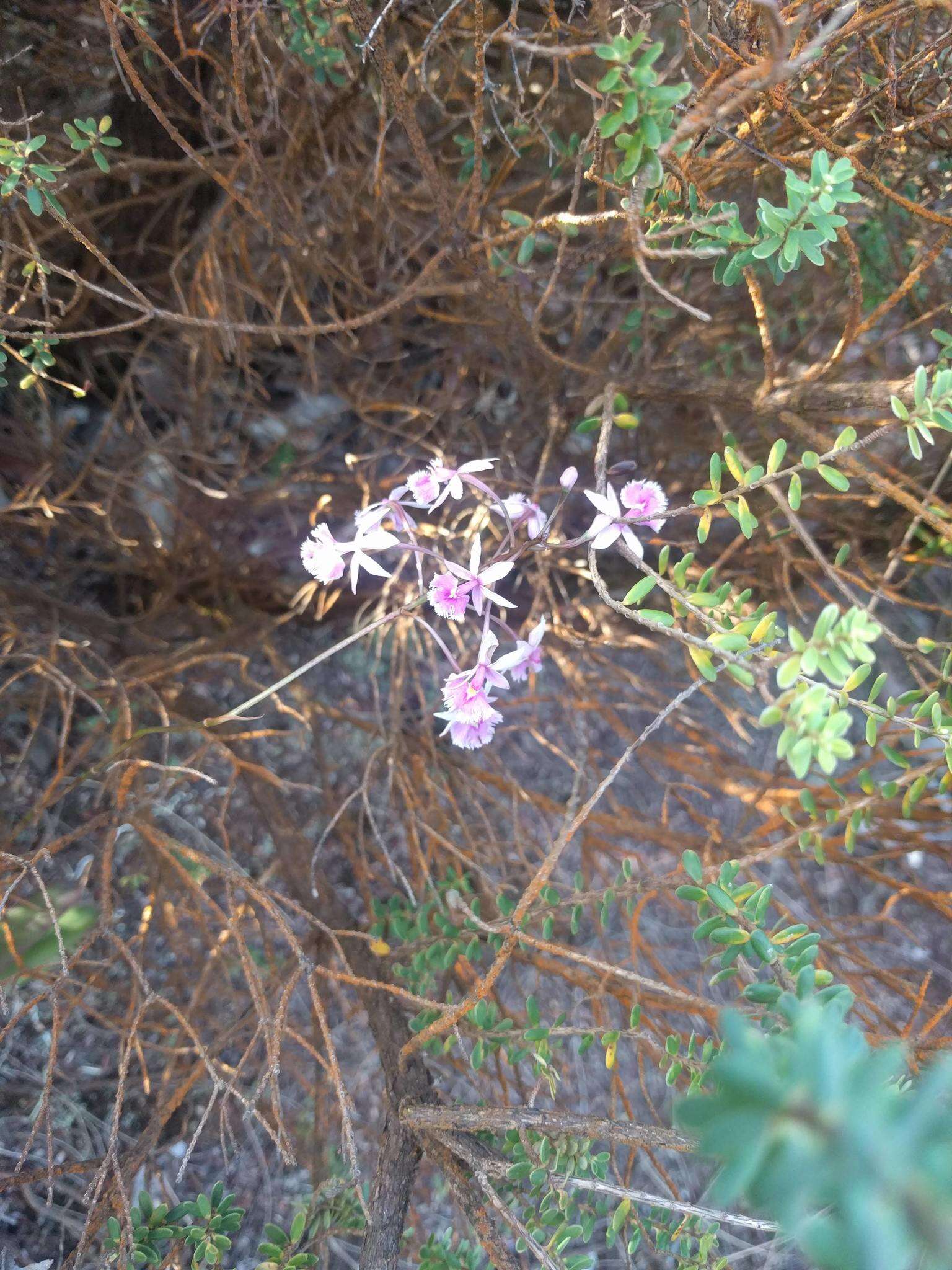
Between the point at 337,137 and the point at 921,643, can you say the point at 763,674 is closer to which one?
the point at 921,643

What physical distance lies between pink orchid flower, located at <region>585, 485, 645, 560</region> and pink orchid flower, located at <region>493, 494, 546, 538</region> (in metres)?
0.07

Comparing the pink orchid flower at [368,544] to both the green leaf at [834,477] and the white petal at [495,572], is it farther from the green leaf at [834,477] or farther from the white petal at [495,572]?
the green leaf at [834,477]

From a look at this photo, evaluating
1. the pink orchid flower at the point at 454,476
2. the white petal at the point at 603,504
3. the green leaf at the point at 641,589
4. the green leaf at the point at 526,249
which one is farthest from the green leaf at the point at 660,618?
the green leaf at the point at 526,249

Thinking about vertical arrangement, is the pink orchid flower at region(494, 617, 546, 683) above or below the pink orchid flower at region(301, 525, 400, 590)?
below

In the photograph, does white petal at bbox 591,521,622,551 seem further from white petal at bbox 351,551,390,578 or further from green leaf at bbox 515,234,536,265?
green leaf at bbox 515,234,536,265

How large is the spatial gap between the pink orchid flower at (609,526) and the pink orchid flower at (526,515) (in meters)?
0.07

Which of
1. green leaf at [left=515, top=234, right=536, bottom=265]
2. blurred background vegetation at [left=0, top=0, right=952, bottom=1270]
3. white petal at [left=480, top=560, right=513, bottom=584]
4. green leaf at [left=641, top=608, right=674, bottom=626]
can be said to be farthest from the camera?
green leaf at [left=515, top=234, right=536, bottom=265]

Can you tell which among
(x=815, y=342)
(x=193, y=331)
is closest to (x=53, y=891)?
(x=193, y=331)

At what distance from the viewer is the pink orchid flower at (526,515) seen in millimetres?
783

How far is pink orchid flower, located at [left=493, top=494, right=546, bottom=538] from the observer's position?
783 mm

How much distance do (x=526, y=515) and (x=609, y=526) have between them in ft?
0.30

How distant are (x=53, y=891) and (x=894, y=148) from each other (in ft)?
5.37

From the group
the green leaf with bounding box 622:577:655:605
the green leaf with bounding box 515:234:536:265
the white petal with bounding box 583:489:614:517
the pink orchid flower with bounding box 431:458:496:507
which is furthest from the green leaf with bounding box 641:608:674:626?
the green leaf with bounding box 515:234:536:265

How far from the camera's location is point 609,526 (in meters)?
0.73
